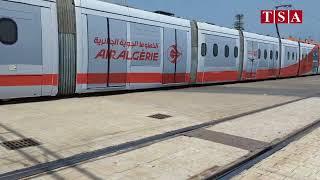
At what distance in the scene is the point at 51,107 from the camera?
438 inches

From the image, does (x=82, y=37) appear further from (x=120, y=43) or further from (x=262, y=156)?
(x=262, y=156)

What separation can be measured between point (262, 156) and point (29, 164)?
393 centimetres

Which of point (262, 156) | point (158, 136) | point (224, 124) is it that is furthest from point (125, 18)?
point (262, 156)

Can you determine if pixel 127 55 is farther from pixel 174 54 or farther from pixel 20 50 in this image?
pixel 20 50

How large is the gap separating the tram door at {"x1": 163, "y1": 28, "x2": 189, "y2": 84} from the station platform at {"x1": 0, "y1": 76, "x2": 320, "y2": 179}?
3812mm

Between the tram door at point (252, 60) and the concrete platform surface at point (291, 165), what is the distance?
17791mm

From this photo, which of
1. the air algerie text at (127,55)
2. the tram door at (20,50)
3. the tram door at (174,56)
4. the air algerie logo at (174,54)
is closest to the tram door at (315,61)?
the tram door at (174,56)

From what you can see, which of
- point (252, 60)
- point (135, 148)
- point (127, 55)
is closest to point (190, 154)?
point (135, 148)

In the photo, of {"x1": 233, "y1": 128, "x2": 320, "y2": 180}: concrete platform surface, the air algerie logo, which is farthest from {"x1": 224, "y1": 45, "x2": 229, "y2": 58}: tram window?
{"x1": 233, "y1": 128, "x2": 320, "y2": 180}: concrete platform surface

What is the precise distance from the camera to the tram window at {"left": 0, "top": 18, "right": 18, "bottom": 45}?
36.1 feet

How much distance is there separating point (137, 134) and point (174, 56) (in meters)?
10.1

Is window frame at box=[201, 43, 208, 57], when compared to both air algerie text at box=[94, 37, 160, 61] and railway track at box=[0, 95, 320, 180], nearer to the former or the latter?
air algerie text at box=[94, 37, 160, 61]

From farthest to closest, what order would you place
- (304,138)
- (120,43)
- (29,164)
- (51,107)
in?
(120,43) < (51,107) < (304,138) < (29,164)

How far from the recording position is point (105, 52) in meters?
14.2
